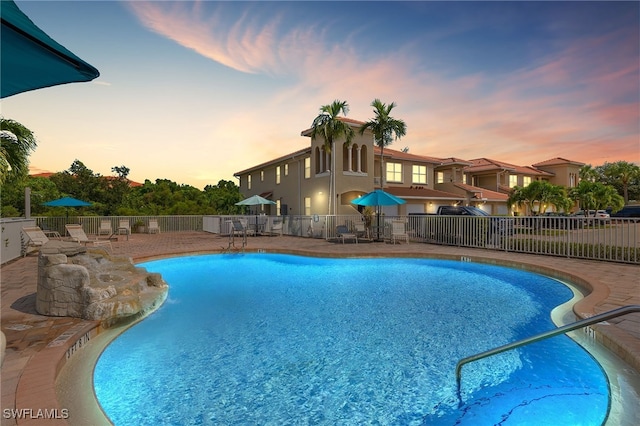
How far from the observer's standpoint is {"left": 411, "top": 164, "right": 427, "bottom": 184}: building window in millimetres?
27281

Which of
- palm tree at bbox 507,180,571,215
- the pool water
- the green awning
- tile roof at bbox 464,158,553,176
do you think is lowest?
the pool water

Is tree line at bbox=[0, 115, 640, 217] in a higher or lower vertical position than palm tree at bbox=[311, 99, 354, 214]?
lower

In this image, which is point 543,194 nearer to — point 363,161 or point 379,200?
point 363,161

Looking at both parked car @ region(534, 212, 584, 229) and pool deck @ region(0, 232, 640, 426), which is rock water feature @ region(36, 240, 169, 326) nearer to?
pool deck @ region(0, 232, 640, 426)

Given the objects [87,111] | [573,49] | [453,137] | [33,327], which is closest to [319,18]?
[573,49]

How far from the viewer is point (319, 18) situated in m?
13.4

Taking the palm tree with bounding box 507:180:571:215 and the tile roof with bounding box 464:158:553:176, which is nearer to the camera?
the palm tree with bounding box 507:180:571:215

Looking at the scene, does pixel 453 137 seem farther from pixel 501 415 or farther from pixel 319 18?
pixel 501 415

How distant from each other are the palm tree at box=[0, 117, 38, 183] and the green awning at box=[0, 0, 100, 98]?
43.2 feet

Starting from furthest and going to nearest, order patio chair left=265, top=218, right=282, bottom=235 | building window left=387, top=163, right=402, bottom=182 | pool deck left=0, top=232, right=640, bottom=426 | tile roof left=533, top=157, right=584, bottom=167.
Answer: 1. tile roof left=533, top=157, right=584, bottom=167
2. building window left=387, top=163, right=402, bottom=182
3. patio chair left=265, top=218, right=282, bottom=235
4. pool deck left=0, top=232, right=640, bottom=426

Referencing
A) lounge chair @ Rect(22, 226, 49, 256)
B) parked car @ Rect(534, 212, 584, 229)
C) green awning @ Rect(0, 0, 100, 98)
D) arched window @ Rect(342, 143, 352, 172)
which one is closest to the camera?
green awning @ Rect(0, 0, 100, 98)

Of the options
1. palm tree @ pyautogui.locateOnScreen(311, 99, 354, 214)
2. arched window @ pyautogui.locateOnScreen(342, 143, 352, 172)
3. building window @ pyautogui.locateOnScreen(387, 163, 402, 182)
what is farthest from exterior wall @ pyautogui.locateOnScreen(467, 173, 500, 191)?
palm tree @ pyautogui.locateOnScreen(311, 99, 354, 214)

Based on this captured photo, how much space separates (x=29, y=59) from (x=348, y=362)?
4.46m

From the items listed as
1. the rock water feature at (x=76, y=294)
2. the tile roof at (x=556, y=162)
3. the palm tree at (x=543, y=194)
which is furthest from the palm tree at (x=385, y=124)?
the tile roof at (x=556, y=162)
